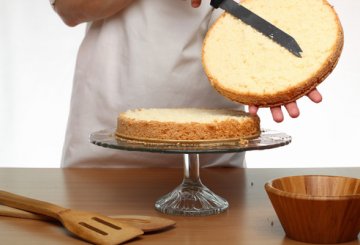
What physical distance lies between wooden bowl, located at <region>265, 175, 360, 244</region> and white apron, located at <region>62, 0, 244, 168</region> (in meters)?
0.56

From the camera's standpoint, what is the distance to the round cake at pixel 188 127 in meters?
1.23

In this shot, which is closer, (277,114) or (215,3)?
(277,114)

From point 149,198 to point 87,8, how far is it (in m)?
0.45

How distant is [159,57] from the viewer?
166cm

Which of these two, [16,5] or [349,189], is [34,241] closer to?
[349,189]

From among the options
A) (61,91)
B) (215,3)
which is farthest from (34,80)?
(215,3)

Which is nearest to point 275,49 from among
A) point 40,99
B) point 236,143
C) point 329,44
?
point 329,44

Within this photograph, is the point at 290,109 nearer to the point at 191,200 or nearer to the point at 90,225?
the point at 191,200

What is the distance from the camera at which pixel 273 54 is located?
53.2 inches

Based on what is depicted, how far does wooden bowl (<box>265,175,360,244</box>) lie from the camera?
1.04 meters

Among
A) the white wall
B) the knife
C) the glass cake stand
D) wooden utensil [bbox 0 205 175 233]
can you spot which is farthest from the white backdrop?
wooden utensil [bbox 0 205 175 233]

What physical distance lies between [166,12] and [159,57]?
0.32 ft

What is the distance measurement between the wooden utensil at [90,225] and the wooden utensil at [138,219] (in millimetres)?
13

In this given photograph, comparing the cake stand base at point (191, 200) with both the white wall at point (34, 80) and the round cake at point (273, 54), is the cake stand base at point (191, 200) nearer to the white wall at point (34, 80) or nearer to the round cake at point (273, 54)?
the round cake at point (273, 54)
